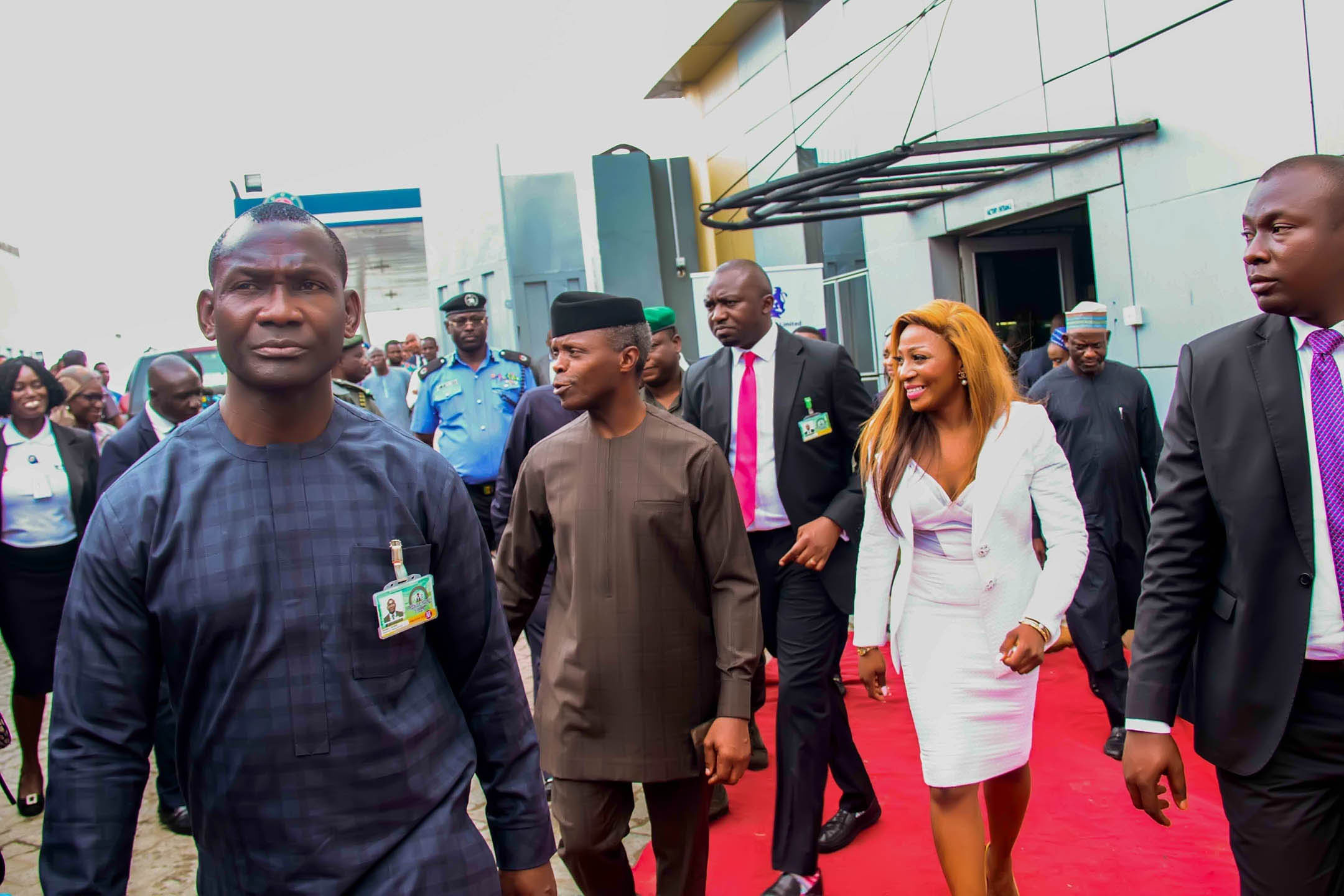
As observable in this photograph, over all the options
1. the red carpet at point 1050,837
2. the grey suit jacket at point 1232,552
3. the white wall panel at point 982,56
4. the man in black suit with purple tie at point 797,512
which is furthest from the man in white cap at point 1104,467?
the white wall panel at point 982,56

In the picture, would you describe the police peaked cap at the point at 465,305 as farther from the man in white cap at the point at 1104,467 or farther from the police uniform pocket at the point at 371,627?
the police uniform pocket at the point at 371,627

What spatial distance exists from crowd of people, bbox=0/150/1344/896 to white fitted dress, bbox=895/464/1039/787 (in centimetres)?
1

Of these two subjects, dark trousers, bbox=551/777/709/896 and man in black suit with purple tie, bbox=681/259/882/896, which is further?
man in black suit with purple tie, bbox=681/259/882/896

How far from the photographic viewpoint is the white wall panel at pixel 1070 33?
898 cm

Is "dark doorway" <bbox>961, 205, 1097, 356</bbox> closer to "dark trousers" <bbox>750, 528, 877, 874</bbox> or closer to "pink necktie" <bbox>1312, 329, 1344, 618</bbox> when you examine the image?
"dark trousers" <bbox>750, 528, 877, 874</bbox>

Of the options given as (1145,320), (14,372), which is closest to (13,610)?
(14,372)

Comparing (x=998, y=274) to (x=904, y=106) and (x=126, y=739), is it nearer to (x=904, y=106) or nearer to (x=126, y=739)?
(x=904, y=106)

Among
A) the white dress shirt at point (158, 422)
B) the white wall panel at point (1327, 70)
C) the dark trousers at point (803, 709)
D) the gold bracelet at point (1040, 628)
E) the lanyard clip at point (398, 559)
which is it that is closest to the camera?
the lanyard clip at point (398, 559)

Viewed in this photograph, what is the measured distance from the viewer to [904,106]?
39.1ft

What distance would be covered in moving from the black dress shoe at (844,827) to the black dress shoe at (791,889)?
283mm

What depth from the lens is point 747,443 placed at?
4715mm

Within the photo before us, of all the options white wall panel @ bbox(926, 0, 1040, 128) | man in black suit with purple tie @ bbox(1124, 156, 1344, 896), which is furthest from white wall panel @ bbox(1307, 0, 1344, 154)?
man in black suit with purple tie @ bbox(1124, 156, 1344, 896)

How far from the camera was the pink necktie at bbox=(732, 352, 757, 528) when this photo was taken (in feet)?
15.2

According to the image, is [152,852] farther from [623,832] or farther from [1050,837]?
[1050,837]
